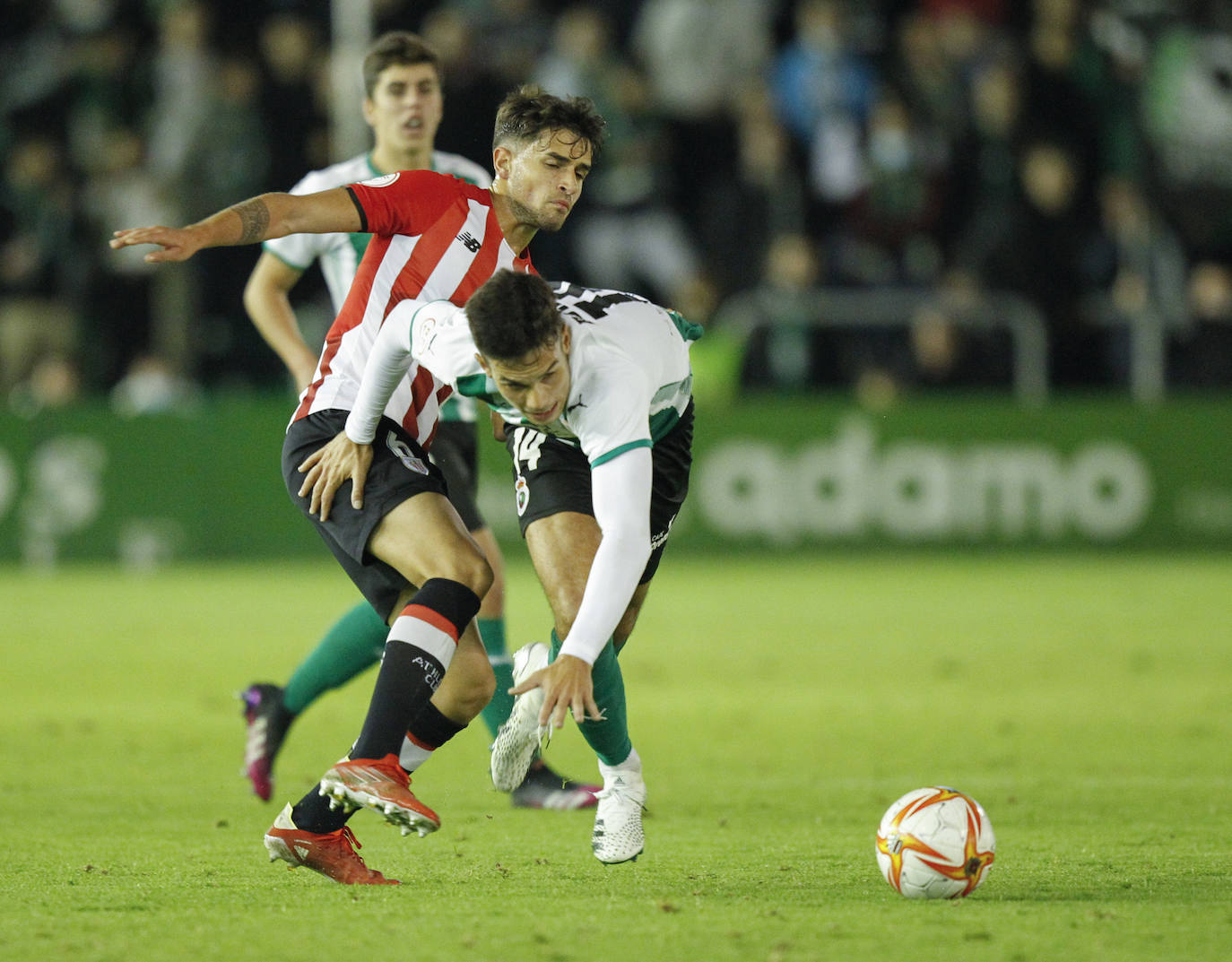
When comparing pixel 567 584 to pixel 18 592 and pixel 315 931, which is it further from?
pixel 18 592

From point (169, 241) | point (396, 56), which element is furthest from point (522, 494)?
point (396, 56)

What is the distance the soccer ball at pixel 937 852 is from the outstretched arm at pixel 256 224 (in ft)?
7.20

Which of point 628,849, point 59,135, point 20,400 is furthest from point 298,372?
point 59,135

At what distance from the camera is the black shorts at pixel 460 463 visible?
21.9 feet

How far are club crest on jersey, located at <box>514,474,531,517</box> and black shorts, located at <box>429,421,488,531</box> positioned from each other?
1.24 metres

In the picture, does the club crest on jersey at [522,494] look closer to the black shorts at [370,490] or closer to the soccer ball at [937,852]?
the black shorts at [370,490]

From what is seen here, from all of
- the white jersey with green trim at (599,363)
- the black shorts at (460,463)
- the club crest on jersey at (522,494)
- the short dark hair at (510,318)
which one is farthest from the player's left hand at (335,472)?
the black shorts at (460,463)

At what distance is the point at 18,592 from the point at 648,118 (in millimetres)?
6492

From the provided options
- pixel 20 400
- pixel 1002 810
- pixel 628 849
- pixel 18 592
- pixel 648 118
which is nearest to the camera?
pixel 628 849

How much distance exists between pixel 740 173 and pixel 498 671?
10245mm

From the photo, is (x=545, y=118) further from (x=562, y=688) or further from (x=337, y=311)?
(x=562, y=688)

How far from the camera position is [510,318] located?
4.44 metres

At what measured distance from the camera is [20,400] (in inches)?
578

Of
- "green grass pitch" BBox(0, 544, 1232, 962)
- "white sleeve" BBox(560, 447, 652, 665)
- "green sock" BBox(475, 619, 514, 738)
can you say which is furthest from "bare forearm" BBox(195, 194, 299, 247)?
"green sock" BBox(475, 619, 514, 738)
